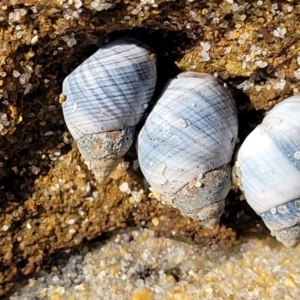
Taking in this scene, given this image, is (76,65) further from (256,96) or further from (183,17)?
(256,96)

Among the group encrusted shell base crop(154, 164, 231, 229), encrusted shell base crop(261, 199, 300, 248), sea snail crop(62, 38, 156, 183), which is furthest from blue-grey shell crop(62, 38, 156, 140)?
encrusted shell base crop(261, 199, 300, 248)

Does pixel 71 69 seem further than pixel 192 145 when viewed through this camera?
Yes

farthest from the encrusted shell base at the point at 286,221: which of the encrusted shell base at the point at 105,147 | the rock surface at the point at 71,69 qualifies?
the encrusted shell base at the point at 105,147

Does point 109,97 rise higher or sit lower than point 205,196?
higher

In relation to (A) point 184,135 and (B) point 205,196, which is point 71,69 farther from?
(B) point 205,196

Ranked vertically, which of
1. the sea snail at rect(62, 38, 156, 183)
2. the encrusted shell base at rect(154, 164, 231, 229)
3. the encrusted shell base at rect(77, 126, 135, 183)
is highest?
the sea snail at rect(62, 38, 156, 183)

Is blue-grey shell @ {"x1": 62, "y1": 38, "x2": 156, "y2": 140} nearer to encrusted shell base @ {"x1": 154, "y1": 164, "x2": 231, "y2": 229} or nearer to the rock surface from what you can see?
the rock surface

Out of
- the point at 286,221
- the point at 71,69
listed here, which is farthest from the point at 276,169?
the point at 71,69
